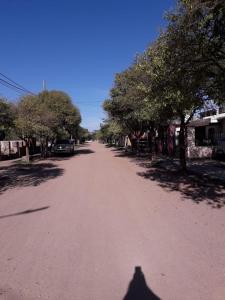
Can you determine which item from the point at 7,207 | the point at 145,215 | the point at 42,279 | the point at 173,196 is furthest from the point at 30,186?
the point at 42,279

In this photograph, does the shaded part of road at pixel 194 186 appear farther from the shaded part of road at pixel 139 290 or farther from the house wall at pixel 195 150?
the house wall at pixel 195 150

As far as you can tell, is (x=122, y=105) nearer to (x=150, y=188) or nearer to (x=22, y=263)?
(x=150, y=188)

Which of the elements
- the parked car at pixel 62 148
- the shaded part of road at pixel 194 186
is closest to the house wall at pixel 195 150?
the shaded part of road at pixel 194 186

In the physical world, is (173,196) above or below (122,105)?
below

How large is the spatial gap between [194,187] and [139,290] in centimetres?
1018

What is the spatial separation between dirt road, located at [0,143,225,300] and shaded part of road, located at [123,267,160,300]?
1 cm

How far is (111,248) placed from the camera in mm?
6574

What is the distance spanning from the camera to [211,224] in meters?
8.30

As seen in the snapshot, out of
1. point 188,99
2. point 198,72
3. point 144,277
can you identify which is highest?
point 198,72

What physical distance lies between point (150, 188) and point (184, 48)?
18.3ft

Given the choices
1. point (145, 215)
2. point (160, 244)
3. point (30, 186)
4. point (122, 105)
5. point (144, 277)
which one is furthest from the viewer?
point (122, 105)

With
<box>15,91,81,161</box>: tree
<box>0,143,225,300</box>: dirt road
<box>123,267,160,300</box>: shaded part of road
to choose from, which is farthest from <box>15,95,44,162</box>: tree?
<box>123,267,160,300</box>: shaded part of road

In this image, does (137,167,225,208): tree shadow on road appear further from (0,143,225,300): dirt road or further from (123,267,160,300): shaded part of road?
(123,267,160,300): shaded part of road

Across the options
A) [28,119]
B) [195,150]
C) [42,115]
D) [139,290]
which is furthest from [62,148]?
[139,290]
